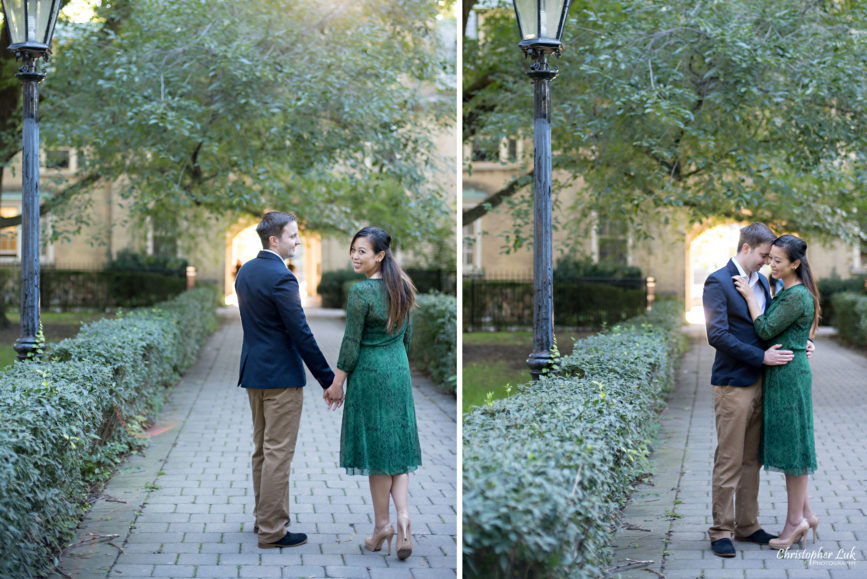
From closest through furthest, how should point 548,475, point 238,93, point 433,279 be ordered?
point 548,475, point 238,93, point 433,279

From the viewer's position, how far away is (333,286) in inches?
1080

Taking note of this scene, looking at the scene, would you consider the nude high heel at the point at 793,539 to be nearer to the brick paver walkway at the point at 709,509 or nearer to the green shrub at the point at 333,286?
the brick paver walkway at the point at 709,509

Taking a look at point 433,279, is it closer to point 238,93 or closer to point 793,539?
point 238,93

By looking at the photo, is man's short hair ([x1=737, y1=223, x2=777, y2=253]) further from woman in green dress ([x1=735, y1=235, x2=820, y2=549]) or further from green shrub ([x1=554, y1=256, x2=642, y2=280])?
green shrub ([x1=554, y1=256, x2=642, y2=280])

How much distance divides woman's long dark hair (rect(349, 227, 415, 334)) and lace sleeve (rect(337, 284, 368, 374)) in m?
0.14

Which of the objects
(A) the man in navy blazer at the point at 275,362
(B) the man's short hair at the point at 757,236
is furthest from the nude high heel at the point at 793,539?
(A) the man in navy blazer at the point at 275,362

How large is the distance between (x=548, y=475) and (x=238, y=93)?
829 centimetres

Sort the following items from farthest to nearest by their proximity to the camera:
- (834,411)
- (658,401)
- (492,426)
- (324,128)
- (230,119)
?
(324,128)
(230,119)
(834,411)
(658,401)
(492,426)

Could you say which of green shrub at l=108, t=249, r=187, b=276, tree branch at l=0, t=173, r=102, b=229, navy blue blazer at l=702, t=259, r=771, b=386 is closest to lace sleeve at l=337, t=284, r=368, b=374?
navy blue blazer at l=702, t=259, r=771, b=386

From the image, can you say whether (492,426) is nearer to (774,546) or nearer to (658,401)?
(774,546)

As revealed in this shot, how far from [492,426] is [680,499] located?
7.60ft

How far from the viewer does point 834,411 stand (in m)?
9.49

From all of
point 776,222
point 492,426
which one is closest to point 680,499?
point 492,426

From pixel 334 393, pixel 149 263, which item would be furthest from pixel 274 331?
pixel 149 263
